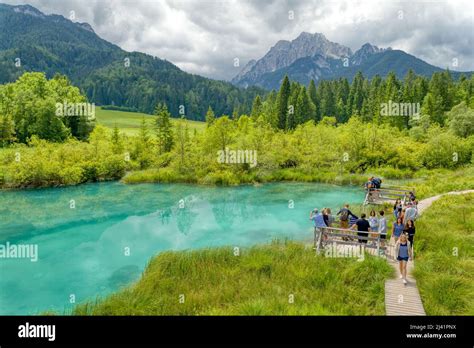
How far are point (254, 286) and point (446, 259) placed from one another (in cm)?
758

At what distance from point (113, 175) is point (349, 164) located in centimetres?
2847

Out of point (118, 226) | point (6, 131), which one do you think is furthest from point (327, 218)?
point (6, 131)

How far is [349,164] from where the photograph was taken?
43.2 meters

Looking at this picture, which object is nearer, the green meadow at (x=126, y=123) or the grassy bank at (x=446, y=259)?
the grassy bank at (x=446, y=259)

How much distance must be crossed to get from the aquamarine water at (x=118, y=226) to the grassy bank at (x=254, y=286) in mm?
2842

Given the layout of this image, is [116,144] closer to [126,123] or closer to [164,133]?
[164,133]

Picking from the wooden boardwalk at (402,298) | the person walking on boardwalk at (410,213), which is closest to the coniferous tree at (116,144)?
the person walking on boardwalk at (410,213)

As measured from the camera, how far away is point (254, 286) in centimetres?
1288

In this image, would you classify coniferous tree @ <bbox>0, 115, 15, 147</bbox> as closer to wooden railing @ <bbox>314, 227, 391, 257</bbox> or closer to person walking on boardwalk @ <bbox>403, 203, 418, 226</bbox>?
wooden railing @ <bbox>314, 227, 391, 257</bbox>

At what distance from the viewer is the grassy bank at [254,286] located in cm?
1120

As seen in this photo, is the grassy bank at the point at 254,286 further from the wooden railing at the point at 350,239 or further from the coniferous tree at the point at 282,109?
the coniferous tree at the point at 282,109

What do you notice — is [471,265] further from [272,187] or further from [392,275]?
[272,187]

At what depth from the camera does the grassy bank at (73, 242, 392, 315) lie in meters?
11.2
